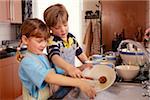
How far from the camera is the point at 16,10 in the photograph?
3359 mm

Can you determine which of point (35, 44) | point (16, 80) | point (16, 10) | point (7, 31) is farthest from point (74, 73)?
point (7, 31)

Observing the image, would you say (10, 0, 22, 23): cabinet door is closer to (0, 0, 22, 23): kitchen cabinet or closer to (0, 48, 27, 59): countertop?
(0, 0, 22, 23): kitchen cabinet

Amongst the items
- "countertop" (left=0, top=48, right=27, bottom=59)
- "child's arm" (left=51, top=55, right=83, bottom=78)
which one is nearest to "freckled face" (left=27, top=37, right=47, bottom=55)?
"child's arm" (left=51, top=55, right=83, bottom=78)

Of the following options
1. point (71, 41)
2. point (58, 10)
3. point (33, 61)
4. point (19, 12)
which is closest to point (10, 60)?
point (19, 12)

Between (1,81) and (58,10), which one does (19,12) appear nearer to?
(1,81)

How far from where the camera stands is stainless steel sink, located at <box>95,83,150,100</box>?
0.99 meters

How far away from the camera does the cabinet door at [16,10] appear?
3.25 m

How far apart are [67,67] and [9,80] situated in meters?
2.06

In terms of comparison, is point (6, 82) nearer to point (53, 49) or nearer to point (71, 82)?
point (53, 49)

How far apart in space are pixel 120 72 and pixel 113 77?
0.14m

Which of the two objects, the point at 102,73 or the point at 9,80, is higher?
the point at 102,73

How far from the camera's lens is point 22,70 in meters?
0.94

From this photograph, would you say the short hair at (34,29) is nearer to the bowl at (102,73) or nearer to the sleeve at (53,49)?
the sleeve at (53,49)

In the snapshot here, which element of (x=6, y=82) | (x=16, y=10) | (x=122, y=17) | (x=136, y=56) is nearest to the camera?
(x=136, y=56)
